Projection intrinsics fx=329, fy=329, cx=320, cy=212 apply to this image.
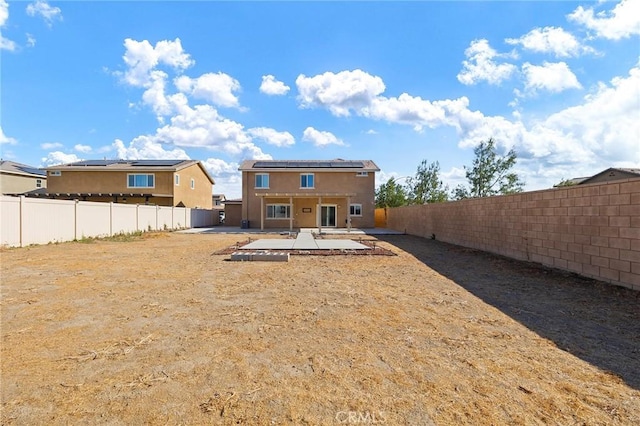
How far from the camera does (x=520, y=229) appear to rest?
9.77m

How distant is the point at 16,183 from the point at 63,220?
95.6ft

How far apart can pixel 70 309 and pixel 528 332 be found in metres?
6.33

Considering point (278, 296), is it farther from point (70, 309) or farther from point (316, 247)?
point (316, 247)

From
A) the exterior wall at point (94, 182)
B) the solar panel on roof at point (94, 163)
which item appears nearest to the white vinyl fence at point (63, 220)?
the exterior wall at point (94, 182)

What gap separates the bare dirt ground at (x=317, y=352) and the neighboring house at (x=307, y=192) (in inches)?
842

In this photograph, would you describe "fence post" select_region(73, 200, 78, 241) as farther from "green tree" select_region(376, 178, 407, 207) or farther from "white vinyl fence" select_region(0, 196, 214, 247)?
"green tree" select_region(376, 178, 407, 207)

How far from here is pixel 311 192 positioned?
28422mm

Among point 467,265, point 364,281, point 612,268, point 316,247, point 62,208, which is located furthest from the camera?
point 62,208

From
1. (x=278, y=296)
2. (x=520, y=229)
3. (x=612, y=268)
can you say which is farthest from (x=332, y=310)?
(x=520, y=229)

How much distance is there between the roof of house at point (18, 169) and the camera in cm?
3357

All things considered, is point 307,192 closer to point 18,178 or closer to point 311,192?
point 311,192

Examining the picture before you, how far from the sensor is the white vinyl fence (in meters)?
11.5

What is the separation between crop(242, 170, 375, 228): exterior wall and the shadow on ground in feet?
65.0

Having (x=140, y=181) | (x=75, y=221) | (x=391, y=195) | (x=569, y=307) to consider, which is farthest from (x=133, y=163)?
(x=569, y=307)
